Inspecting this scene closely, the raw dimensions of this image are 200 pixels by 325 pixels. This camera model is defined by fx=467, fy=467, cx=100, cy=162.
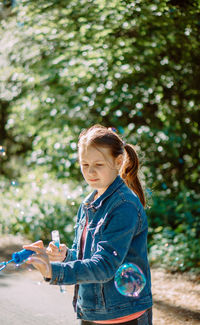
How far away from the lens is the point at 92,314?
2.00m

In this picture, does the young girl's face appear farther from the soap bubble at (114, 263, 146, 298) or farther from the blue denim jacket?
the soap bubble at (114, 263, 146, 298)

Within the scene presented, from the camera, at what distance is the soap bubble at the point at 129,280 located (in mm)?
1979

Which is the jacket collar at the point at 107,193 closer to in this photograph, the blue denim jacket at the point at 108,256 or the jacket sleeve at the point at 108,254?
the blue denim jacket at the point at 108,256

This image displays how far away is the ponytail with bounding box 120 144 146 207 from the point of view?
234 cm

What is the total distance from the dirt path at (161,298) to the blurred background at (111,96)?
819mm

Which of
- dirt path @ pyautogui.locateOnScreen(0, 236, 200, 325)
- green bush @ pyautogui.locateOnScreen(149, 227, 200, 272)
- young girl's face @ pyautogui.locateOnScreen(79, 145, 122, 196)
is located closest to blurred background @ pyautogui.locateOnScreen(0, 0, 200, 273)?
green bush @ pyautogui.locateOnScreen(149, 227, 200, 272)

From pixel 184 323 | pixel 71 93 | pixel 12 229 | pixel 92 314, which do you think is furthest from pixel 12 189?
pixel 92 314

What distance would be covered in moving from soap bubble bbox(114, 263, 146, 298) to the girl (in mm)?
19

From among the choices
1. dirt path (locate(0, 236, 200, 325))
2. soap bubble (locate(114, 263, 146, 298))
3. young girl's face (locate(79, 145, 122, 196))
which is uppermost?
young girl's face (locate(79, 145, 122, 196))

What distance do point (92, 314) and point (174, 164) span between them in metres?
5.60

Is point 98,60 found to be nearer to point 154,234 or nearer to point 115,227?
point 154,234

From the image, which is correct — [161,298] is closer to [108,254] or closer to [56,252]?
[56,252]

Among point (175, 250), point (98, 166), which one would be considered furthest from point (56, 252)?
point (175, 250)

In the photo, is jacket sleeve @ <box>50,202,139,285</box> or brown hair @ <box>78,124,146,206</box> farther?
brown hair @ <box>78,124,146,206</box>
